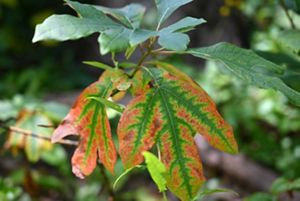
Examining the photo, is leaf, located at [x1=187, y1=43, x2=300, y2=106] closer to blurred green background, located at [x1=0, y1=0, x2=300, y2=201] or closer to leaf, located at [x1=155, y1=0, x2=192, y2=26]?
leaf, located at [x1=155, y1=0, x2=192, y2=26]

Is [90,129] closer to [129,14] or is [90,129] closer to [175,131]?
[175,131]

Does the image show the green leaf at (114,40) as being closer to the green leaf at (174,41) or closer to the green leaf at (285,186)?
the green leaf at (174,41)

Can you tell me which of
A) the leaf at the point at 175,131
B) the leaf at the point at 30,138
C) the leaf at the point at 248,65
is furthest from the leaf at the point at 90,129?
the leaf at the point at 30,138

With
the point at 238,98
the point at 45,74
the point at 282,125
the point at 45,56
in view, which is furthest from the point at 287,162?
the point at 45,56

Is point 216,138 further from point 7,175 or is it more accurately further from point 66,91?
point 66,91

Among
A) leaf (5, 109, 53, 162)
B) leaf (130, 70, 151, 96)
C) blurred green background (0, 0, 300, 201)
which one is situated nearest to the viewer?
leaf (130, 70, 151, 96)

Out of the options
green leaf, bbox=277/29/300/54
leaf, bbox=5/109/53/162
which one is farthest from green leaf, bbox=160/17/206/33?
leaf, bbox=5/109/53/162
